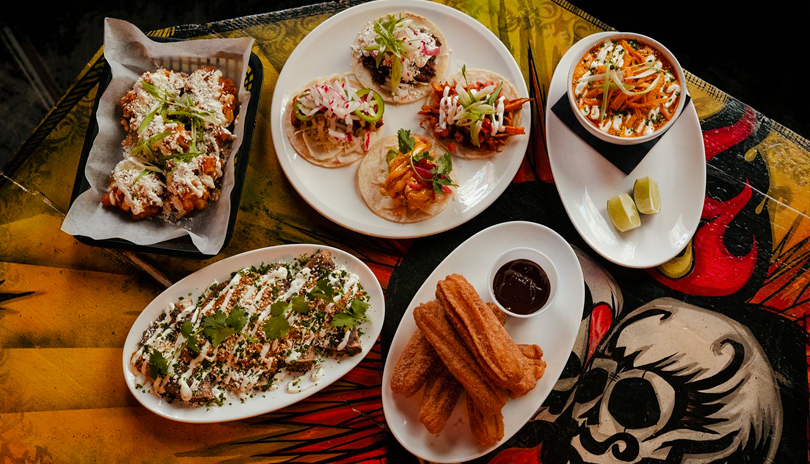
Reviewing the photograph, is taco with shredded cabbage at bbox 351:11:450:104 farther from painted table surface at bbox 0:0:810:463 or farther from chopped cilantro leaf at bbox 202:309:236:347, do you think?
chopped cilantro leaf at bbox 202:309:236:347

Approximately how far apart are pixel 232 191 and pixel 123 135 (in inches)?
37.7

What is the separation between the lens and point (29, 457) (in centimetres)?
370

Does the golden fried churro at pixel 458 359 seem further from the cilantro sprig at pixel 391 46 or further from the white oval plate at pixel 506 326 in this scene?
the cilantro sprig at pixel 391 46

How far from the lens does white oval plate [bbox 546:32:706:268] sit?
12.9 ft

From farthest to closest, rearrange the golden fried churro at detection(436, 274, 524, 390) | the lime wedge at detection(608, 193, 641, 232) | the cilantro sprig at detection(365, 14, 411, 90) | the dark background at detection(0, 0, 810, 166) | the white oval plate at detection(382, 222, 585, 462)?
1. the dark background at detection(0, 0, 810, 166)
2. the cilantro sprig at detection(365, 14, 411, 90)
3. the lime wedge at detection(608, 193, 641, 232)
4. the white oval plate at detection(382, 222, 585, 462)
5. the golden fried churro at detection(436, 274, 524, 390)

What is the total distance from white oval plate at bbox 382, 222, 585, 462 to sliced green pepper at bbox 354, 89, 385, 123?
43.0 inches

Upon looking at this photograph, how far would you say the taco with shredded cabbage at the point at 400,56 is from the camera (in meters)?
4.08

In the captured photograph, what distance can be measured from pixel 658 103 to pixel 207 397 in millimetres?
3509

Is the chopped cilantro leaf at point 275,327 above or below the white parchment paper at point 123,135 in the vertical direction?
below

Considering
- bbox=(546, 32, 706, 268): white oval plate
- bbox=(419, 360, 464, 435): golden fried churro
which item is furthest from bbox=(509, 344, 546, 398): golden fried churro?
bbox=(546, 32, 706, 268): white oval plate

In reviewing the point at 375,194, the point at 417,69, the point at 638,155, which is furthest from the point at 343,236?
the point at 638,155

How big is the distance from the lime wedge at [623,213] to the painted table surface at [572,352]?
0.95 feet

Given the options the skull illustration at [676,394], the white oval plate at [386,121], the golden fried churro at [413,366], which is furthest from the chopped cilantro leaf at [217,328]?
the skull illustration at [676,394]

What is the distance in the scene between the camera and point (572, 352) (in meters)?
3.98
